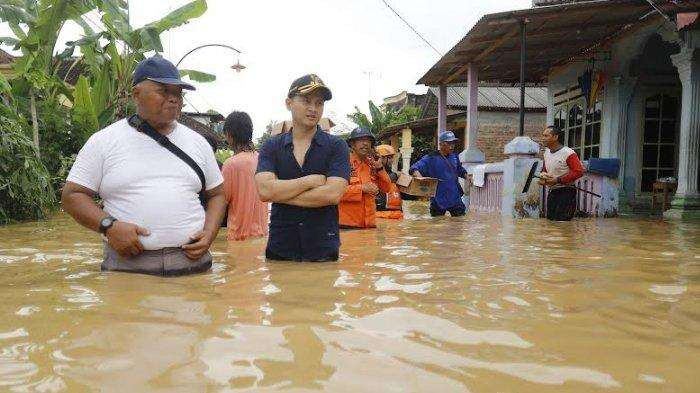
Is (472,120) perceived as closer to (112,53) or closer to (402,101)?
(112,53)

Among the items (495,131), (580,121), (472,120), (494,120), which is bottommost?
(472,120)

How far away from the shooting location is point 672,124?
1123 cm

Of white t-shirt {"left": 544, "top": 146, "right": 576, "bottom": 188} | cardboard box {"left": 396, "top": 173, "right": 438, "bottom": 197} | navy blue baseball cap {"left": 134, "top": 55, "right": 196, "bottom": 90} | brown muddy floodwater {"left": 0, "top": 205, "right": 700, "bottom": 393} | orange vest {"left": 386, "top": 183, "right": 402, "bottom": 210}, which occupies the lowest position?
brown muddy floodwater {"left": 0, "top": 205, "right": 700, "bottom": 393}

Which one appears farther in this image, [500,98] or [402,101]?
[402,101]

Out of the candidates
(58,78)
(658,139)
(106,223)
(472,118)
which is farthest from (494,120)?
(106,223)

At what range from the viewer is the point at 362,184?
234 inches

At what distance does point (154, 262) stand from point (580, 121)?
11.6 metres

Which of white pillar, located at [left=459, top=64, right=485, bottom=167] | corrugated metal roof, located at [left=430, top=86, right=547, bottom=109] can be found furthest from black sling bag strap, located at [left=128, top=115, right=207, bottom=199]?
corrugated metal roof, located at [left=430, top=86, right=547, bottom=109]

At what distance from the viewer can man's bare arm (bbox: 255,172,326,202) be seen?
3.70 m

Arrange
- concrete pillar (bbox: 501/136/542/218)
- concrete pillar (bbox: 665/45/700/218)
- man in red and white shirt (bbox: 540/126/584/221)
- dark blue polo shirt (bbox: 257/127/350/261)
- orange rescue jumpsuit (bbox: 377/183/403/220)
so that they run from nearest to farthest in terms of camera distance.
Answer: dark blue polo shirt (bbox: 257/127/350/261) → man in red and white shirt (bbox: 540/126/584/221) → orange rescue jumpsuit (bbox: 377/183/403/220) → concrete pillar (bbox: 665/45/700/218) → concrete pillar (bbox: 501/136/542/218)

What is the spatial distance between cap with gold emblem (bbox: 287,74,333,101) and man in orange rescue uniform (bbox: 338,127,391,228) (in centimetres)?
224

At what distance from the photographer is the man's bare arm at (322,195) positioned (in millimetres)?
3717

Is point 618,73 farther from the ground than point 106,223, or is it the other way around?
point 618,73

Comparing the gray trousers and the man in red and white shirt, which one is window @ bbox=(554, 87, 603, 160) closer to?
the man in red and white shirt
